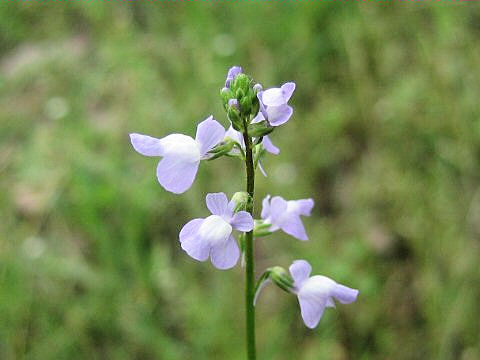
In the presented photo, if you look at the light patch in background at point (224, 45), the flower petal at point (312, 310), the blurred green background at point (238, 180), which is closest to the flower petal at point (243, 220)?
the flower petal at point (312, 310)

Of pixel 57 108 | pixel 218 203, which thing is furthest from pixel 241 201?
pixel 57 108

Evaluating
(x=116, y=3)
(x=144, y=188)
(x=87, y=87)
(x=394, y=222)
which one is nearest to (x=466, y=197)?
(x=394, y=222)

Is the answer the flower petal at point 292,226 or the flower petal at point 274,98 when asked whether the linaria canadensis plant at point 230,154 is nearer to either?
A: the flower petal at point 274,98

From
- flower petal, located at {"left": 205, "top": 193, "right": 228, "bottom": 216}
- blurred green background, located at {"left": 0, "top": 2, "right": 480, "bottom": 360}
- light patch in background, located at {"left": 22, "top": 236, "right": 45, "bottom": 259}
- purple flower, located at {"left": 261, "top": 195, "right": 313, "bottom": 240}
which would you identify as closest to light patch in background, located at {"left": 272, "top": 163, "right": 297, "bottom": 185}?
blurred green background, located at {"left": 0, "top": 2, "right": 480, "bottom": 360}

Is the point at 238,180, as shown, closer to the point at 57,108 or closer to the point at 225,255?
the point at 57,108

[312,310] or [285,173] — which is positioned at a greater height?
[285,173]

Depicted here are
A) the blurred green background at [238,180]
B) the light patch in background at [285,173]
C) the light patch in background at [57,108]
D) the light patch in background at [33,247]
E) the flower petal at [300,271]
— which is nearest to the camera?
the flower petal at [300,271]
